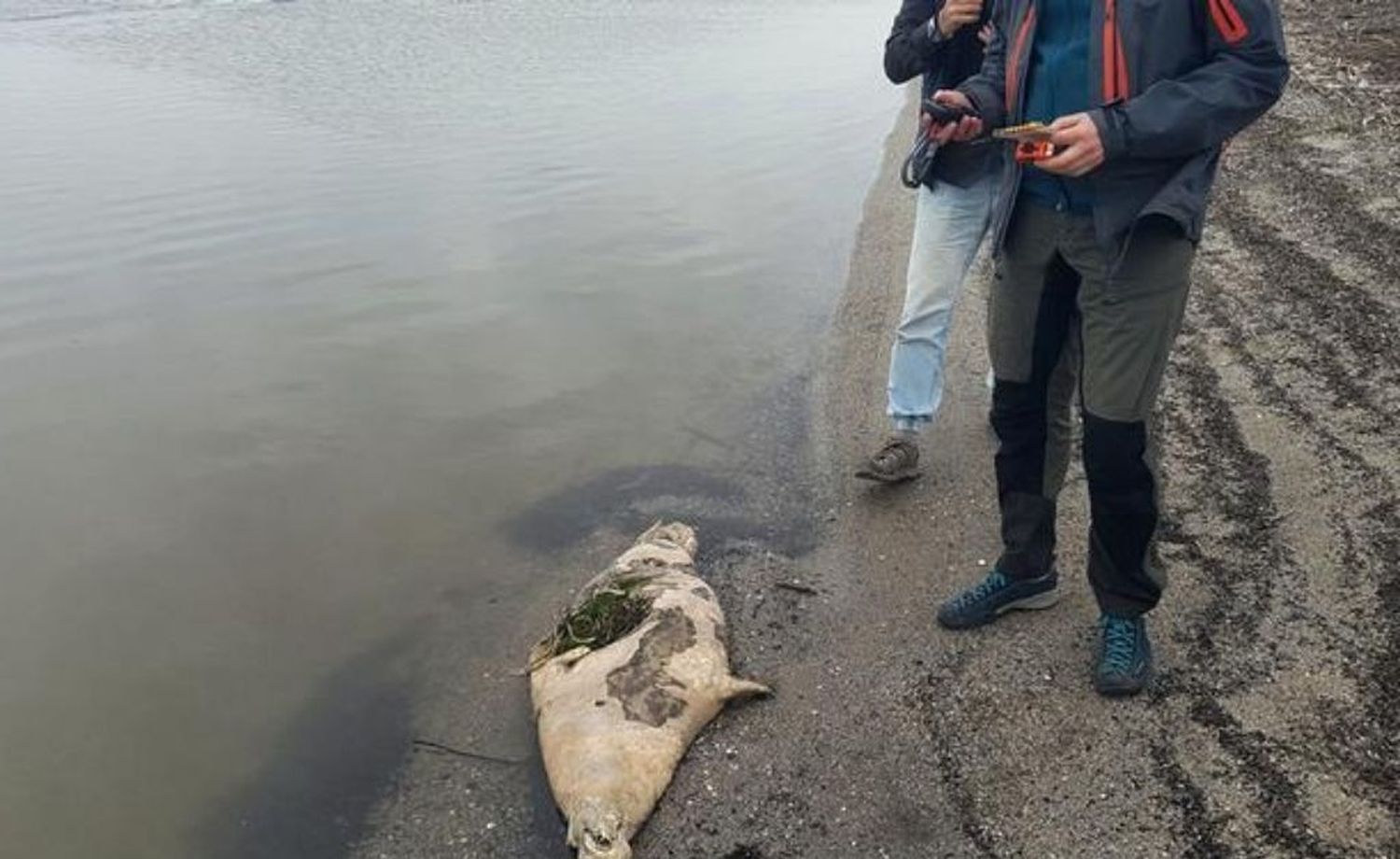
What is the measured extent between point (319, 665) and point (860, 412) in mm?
2826

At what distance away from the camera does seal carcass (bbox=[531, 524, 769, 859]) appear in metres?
3.26

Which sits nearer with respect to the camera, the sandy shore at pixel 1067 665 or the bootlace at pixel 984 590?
the sandy shore at pixel 1067 665

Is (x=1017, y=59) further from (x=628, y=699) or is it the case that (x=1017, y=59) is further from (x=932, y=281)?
(x=628, y=699)

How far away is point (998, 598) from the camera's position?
390 centimetres

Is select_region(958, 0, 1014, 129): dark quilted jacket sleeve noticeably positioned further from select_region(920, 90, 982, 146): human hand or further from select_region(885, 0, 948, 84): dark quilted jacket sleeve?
select_region(885, 0, 948, 84): dark quilted jacket sleeve

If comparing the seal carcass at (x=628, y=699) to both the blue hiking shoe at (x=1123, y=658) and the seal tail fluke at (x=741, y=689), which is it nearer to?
the seal tail fluke at (x=741, y=689)

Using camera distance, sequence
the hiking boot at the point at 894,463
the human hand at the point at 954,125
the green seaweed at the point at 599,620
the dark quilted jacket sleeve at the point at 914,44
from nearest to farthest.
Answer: the human hand at the point at 954,125 < the green seaweed at the point at 599,620 < the dark quilted jacket sleeve at the point at 914,44 < the hiking boot at the point at 894,463

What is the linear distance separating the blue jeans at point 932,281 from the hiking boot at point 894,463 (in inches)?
7.8

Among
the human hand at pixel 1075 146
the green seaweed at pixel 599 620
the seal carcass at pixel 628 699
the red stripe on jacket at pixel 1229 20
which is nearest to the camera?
the red stripe on jacket at pixel 1229 20

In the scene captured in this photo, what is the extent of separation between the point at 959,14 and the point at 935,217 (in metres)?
0.78

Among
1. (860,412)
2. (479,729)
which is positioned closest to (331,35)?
(860,412)

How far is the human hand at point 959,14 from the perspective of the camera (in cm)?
382

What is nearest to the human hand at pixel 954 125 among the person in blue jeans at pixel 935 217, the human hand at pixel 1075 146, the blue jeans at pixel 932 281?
the person in blue jeans at pixel 935 217

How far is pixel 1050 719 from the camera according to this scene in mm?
3463
